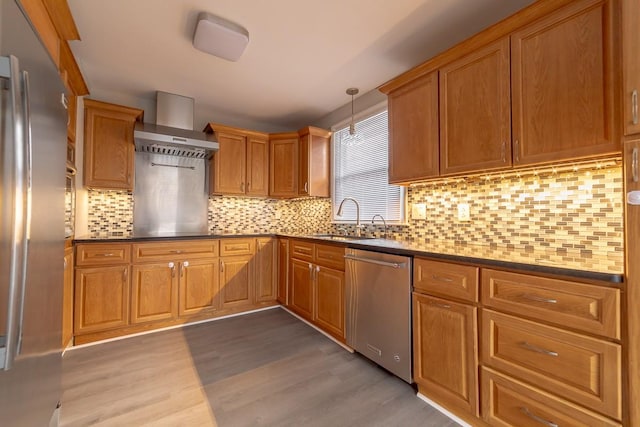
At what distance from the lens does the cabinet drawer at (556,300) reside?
3.42ft

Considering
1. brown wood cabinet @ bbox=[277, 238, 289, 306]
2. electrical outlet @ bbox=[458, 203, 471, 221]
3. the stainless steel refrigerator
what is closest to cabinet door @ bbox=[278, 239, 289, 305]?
brown wood cabinet @ bbox=[277, 238, 289, 306]

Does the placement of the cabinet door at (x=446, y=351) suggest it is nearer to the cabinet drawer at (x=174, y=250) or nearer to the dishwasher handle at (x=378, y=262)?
the dishwasher handle at (x=378, y=262)

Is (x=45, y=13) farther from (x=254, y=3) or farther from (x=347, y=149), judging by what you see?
(x=347, y=149)

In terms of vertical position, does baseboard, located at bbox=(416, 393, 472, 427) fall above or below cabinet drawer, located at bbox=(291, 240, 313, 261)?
below

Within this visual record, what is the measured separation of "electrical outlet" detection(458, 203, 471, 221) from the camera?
2.08m

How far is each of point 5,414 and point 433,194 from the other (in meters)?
2.57

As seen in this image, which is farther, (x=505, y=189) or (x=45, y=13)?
(x=505, y=189)

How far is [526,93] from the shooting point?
1535 millimetres

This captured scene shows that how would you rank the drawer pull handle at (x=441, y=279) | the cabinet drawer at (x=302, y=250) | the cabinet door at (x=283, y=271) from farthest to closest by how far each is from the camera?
the cabinet door at (x=283, y=271) < the cabinet drawer at (x=302, y=250) < the drawer pull handle at (x=441, y=279)

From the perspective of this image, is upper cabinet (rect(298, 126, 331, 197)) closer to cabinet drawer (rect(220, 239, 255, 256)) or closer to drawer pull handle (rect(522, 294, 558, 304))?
cabinet drawer (rect(220, 239, 255, 256))

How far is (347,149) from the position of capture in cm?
347

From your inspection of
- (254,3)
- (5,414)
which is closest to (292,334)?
(5,414)

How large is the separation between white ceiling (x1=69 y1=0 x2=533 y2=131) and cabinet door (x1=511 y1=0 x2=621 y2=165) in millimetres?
527

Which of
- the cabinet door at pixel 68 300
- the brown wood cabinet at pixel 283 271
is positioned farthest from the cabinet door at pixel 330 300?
the cabinet door at pixel 68 300
